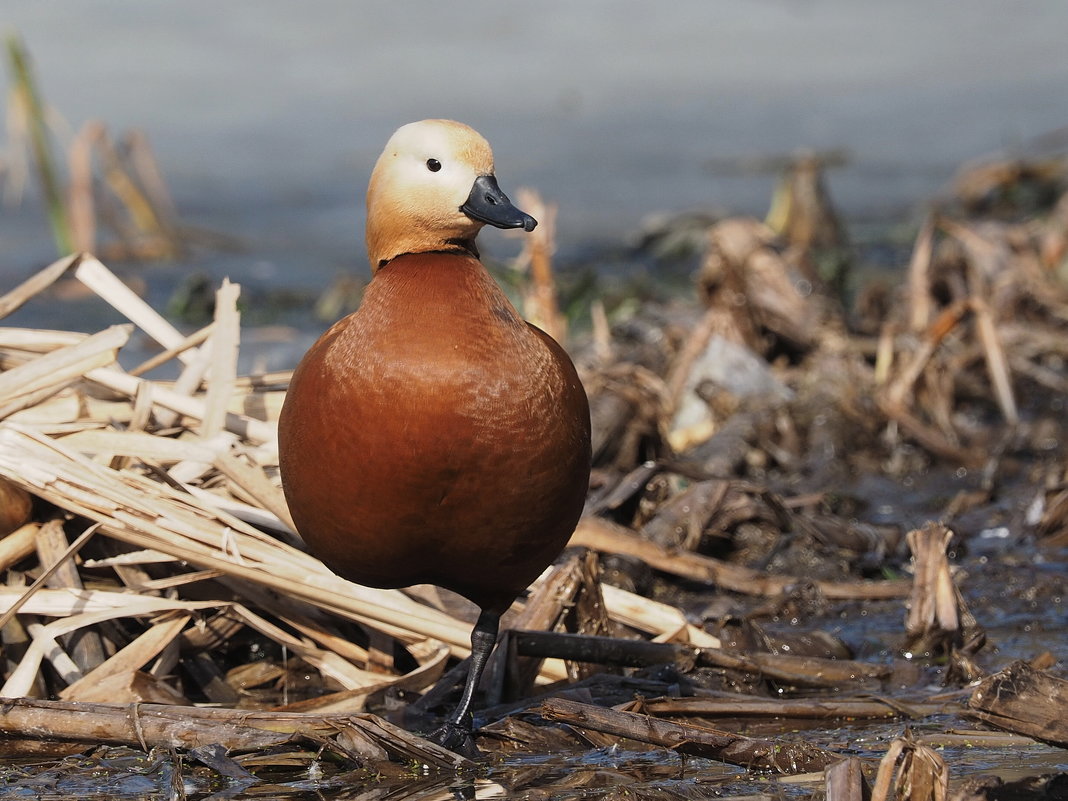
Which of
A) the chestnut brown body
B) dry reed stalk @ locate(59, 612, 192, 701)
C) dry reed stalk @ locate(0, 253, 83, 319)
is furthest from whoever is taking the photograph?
dry reed stalk @ locate(0, 253, 83, 319)

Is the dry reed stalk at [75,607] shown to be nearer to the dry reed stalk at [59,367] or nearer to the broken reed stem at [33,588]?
the broken reed stem at [33,588]

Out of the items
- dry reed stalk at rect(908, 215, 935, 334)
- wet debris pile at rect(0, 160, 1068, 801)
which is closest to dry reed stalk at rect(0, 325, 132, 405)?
wet debris pile at rect(0, 160, 1068, 801)

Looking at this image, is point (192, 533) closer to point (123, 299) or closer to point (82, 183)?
point (123, 299)

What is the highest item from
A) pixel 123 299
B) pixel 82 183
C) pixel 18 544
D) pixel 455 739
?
pixel 123 299

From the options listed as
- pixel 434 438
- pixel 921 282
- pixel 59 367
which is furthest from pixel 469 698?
pixel 921 282

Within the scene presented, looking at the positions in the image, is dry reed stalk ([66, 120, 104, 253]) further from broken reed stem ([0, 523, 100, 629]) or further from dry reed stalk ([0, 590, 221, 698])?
broken reed stem ([0, 523, 100, 629])

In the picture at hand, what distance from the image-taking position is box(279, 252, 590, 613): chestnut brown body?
280cm

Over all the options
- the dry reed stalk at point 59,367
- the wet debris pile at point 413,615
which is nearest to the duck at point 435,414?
the wet debris pile at point 413,615

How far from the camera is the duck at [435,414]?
9.21ft

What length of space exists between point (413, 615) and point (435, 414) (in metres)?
1.00

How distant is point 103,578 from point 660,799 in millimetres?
1822

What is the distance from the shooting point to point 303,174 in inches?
A: 784

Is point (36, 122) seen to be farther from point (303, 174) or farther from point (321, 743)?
point (303, 174)

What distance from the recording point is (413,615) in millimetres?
3611
